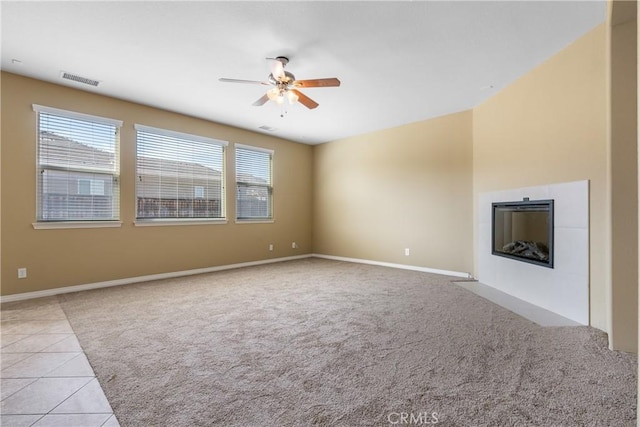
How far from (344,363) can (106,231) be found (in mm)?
3938

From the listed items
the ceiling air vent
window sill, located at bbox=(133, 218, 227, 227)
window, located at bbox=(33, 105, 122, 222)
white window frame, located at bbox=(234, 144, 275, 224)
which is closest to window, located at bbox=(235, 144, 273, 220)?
white window frame, located at bbox=(234, 144, 275, 224)

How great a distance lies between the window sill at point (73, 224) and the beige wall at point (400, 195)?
413 centimetres

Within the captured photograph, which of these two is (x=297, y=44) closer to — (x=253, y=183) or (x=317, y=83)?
(x=317, y=83)

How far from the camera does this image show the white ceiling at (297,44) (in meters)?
2.40

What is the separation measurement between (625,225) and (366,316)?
221cm

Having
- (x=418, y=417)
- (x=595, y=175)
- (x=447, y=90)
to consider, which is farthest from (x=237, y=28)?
(x=595, y=175)

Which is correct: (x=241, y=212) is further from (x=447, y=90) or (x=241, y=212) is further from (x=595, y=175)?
(x=595, y=175)

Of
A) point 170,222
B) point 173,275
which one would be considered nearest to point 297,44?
point 170,222

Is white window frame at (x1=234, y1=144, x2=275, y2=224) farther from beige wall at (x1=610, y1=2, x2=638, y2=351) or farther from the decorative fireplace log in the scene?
beige wall at (x1=610, y1=2, x2=638, y2=351)

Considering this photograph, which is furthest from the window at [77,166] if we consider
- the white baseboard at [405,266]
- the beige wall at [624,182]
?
the beige wall at [624,182]

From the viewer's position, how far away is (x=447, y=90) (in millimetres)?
3957

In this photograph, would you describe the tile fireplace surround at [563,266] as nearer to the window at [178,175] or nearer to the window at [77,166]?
the window at [178,175]

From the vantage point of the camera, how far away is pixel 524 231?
3.72 metres

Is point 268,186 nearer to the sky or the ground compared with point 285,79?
nearer to the ground
